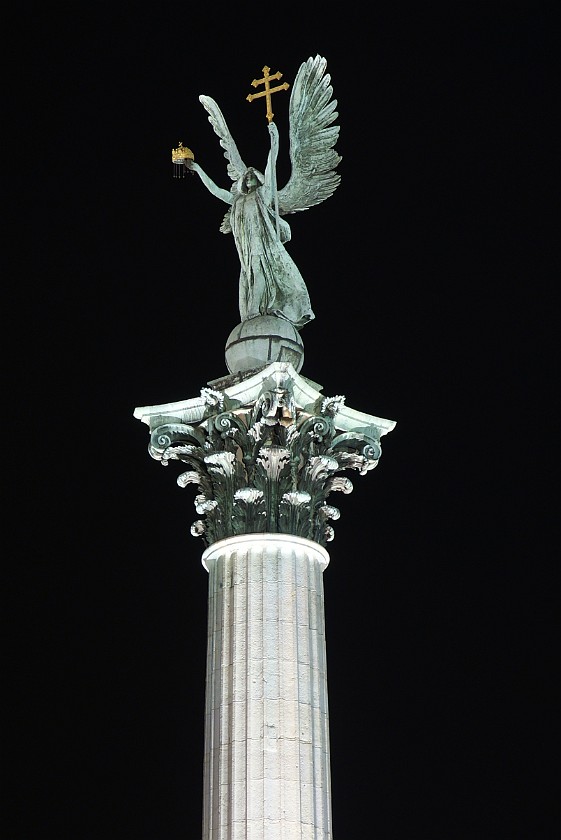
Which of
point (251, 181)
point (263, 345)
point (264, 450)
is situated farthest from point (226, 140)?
point (264, 450)

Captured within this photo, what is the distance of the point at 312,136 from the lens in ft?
95.9

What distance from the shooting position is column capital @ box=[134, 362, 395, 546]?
2230 cm

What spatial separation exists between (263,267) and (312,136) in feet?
15.4

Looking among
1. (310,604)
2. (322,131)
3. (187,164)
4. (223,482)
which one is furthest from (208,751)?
(322,131)

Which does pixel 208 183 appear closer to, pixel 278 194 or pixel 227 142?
pixel 227 142

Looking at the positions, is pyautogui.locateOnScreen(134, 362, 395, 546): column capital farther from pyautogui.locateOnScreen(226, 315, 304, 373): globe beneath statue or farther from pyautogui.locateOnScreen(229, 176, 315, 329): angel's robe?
pyautogui.locateOnScreen(229, 176, 315, 329): angel's robe

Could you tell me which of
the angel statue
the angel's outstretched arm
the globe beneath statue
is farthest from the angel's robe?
the globe beneath statue

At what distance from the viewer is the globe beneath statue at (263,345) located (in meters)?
24.4

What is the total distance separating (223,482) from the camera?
74.3ft

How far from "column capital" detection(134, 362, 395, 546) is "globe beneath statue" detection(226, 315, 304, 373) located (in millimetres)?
787

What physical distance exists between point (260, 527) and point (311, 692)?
294 cm

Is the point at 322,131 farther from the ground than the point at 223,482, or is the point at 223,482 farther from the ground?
the point at 322,131

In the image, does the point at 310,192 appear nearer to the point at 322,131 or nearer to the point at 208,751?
the point at 322,131

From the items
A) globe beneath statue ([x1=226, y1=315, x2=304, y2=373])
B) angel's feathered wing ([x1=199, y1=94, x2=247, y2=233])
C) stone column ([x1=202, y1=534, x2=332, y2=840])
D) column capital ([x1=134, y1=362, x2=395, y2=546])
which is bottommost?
stone column ([x1=202, y1=534, x2=332, y2=840])
